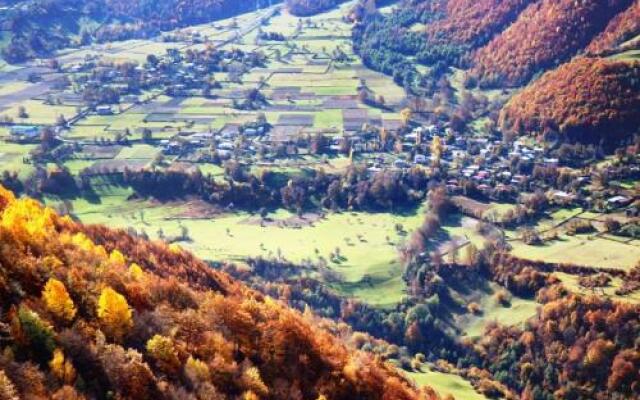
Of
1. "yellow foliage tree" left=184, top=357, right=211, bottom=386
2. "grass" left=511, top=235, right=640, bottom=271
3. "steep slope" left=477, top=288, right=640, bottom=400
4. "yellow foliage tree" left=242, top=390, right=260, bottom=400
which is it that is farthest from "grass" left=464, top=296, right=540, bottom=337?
"yellow foliage tree" left=184, top=357, right=211, bottom=386

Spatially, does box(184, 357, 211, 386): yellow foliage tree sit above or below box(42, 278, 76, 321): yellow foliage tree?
below

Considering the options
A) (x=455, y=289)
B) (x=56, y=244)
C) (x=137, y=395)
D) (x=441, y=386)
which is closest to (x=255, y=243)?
(x=455, y=289)

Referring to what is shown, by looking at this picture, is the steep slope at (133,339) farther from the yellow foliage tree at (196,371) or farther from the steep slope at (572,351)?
the steep slope at (572,351)

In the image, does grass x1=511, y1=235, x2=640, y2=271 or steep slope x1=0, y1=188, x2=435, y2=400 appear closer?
steep slope x1=0, y1=188, x2=435, y2=400

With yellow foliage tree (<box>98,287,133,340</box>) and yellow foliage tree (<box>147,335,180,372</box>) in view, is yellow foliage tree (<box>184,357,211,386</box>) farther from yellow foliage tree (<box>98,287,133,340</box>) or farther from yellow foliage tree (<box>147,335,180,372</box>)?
yellow foliage tree (<box>98,287,133,340</box>)

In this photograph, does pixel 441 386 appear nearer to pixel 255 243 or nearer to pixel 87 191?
pixel 255 243

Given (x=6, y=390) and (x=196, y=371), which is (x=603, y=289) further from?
(x=6, y=390)

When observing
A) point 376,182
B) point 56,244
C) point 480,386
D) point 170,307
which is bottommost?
point 480,386
